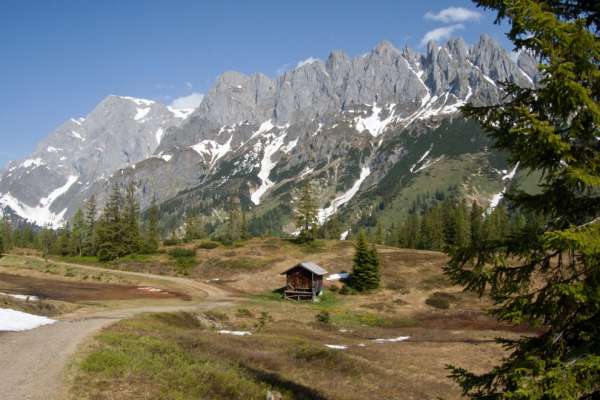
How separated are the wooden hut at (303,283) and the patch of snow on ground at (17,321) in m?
37.4

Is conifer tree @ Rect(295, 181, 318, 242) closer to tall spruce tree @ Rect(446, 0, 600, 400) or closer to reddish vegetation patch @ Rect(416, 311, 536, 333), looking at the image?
reddish vegetation patch @ Rect(416, 311, 536, 333)

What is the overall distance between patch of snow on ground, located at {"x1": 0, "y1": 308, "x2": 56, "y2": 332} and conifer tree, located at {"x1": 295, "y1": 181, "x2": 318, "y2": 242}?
69095 mm

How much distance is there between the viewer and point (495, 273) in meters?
8.56

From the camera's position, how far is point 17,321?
25.9 meters

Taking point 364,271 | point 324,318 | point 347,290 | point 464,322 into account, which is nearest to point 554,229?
point 324,318

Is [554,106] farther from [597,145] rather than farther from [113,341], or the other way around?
[113,341]

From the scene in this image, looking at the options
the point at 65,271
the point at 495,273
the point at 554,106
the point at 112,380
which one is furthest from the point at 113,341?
the point at 65,271

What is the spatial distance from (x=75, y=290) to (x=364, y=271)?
38.7 meters

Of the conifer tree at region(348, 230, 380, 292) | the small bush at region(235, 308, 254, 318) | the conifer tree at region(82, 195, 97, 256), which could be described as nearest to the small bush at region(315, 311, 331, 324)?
the small bush at region(235, 308, 254, 318)

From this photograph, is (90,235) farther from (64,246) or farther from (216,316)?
(216,316)

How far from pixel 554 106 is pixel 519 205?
225 cm

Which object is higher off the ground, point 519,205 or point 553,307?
point 519,205

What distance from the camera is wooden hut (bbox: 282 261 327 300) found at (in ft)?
203

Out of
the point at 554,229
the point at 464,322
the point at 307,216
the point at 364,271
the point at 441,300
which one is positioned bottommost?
the point at 464,322
